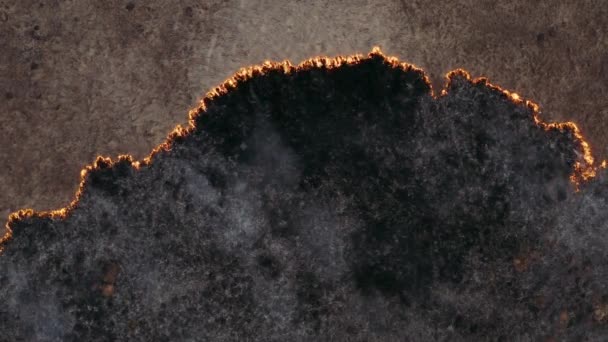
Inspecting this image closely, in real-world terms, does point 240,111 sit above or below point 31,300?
above

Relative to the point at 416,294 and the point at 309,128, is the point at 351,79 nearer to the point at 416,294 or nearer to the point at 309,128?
the point at 309,128

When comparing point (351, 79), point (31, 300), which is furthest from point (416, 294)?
point (31, 300)

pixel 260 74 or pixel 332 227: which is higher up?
pixel 260 74
